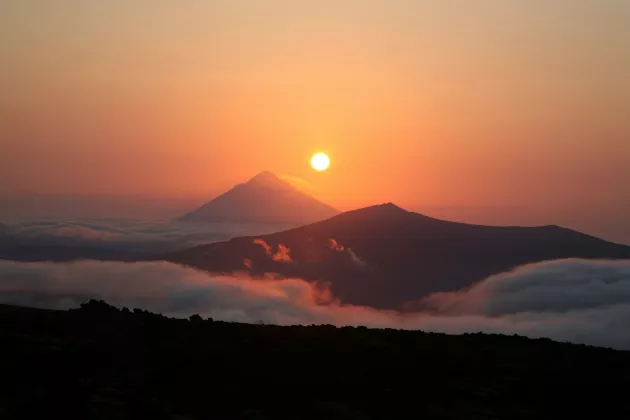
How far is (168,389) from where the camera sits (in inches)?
1048

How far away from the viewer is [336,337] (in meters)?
37.3

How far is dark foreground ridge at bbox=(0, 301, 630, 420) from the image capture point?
2495cm

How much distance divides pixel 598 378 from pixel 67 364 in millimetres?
26876

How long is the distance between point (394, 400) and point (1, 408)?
607 inches

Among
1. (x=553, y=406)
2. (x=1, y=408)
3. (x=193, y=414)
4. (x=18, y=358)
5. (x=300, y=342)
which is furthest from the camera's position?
(x=300, y=342)

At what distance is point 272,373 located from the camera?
3019 centimetres

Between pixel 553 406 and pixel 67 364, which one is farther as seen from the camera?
pixel 553 406

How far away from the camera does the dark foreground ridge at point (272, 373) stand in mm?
24953

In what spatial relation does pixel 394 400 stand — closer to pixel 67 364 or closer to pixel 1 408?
pixel 67 364

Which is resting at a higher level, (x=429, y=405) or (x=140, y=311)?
(x=140, y=311)

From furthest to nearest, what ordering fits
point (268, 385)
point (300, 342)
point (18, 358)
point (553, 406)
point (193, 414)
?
point (300, 342) → point (553, 406) → point (268, 385) → point (18, 358) → point (193, 414)

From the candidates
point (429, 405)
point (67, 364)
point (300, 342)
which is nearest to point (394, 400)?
point (429, 405)

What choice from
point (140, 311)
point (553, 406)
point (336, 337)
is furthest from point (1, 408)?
point (553, 406)

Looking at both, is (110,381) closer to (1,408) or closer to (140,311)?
(1,408)
